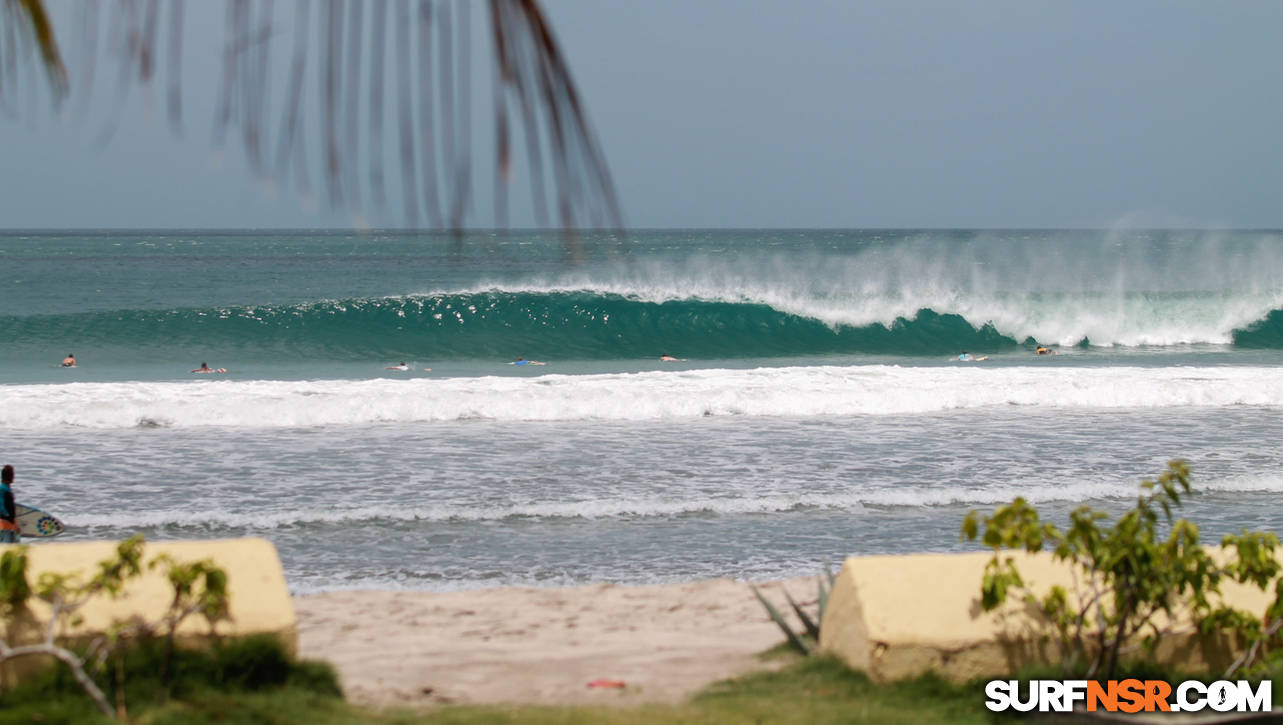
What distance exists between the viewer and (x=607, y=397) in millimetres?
15969

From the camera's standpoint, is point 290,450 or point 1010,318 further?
point 1010,318

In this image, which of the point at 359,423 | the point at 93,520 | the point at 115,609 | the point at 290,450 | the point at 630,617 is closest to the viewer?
the point at 115,609

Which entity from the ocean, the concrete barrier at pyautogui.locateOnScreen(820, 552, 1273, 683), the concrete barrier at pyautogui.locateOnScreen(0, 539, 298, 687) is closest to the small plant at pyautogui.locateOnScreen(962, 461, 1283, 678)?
the concrete barrier at pyautogui.locateOnScreen(820, 552, 1273, 683)

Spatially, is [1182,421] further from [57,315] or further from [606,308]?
[57,315]

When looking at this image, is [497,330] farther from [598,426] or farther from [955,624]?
[955,624]

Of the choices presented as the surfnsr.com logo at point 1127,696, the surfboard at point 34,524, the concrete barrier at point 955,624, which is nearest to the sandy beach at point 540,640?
the concrete barrier at point 955,624

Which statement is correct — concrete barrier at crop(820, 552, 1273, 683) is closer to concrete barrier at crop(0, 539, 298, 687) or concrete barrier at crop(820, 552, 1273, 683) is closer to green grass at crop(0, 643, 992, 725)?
green grass at crop(0, 643, 992, 725)

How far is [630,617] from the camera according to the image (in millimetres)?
6492

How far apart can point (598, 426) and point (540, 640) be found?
337 inches

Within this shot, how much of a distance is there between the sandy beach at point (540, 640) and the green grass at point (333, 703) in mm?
366

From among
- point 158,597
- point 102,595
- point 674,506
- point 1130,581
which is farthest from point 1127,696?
point 674,506

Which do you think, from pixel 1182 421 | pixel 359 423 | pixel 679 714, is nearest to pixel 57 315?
pixel 359 423

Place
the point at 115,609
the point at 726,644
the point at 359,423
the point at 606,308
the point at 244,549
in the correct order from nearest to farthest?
the point at 115,609, the point at 244,549, the point at 726,644, the point at 359,423, the point at 606,308

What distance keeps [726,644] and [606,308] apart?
A: 86.7ft
